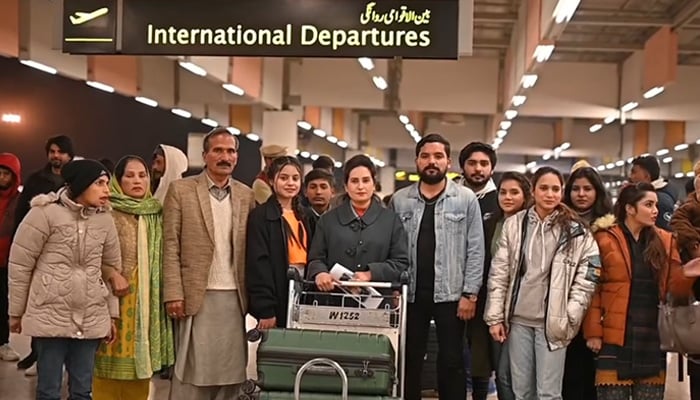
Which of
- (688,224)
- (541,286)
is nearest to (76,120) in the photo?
(541,286)

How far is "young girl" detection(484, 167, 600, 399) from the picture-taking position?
432 cm

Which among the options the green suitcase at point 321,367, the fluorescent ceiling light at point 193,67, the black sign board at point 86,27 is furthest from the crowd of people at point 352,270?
the fluorescent ceiling light at point 193,67

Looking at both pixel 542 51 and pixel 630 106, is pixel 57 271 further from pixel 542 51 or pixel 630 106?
pixel 630 106

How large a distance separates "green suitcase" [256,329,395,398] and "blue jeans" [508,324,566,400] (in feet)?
3.45

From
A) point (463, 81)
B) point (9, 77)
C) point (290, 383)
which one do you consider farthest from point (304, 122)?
point (290, 383)

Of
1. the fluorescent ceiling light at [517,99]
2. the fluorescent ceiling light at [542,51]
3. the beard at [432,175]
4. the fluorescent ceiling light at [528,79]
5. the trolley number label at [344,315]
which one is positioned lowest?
the trolley number label at [344,315]

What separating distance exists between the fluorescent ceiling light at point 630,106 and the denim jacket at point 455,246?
374 inches

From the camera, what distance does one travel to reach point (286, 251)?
4504 millimetres

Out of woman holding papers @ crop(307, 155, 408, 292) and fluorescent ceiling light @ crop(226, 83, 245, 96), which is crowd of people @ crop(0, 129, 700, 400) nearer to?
woman holding papers @ crop(307, 155, 408, 292)

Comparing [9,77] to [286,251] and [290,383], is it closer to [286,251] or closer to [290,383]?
[286,251]

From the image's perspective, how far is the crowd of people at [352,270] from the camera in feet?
14.0

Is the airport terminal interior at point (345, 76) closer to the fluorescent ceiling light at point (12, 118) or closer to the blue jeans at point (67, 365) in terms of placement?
the fluorescent ceiling light at point (12, 118)

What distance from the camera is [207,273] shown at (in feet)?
14.5

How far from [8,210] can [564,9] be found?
4.73 meters
